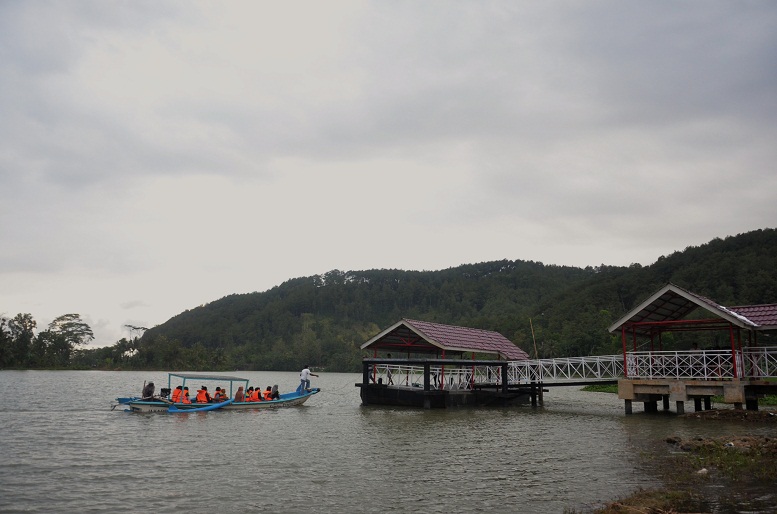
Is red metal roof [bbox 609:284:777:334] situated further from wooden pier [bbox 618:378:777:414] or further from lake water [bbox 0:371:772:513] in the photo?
lake water [bbox 0:371:772:513]

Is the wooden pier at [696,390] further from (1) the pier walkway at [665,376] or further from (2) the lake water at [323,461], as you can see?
(2) the lake water at [323,461]

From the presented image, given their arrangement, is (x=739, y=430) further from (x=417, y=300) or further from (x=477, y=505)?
(x=417, y=300)

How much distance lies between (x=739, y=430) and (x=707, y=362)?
8.29m

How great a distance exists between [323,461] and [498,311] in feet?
489

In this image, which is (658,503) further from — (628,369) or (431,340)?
(431,340)

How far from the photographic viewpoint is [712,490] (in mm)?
12180

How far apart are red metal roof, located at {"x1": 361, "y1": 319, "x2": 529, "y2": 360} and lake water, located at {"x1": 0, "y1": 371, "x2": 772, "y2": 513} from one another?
5.74 meters

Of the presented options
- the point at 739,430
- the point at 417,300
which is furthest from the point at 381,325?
the point at 739,430

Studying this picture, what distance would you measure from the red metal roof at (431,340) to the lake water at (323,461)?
5.74 m

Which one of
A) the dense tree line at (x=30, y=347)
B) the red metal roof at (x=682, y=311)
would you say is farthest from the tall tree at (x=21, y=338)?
the red metal roof at (x=682, y=311)

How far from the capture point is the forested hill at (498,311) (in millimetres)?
86875

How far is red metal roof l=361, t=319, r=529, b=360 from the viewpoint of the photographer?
33656 mm

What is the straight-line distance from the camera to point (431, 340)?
33.1 m

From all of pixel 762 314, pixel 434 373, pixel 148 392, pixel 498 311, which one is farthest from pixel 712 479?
→ pixel 498 311
